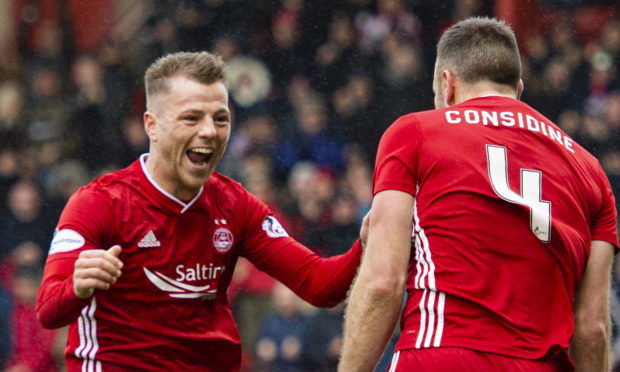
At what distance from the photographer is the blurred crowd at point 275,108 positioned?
6930 millimetres

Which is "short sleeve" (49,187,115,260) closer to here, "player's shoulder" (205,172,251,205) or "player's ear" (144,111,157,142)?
"player's ear" (144,111,157,142)

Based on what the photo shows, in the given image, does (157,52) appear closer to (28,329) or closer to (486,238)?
(28,329)

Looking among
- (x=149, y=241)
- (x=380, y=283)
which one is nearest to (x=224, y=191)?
(x=149, y=241)

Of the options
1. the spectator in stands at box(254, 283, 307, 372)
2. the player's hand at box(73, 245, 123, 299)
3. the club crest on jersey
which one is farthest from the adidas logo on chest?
the spectator in stands at box(254, 283, 307, 372)

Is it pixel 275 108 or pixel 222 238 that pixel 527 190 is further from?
pixel 275 108

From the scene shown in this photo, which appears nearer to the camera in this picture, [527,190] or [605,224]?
[527,190]

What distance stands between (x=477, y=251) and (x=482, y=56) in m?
0.70

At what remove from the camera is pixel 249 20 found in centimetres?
880

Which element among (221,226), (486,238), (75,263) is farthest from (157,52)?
(486,238)

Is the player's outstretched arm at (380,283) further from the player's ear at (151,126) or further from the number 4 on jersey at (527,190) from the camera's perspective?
the player's ear at (151,126)

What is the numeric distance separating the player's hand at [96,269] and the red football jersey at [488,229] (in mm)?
920

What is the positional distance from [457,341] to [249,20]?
21.6ft

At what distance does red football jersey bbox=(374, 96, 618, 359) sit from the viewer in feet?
8.79

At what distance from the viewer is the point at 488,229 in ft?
8.90
